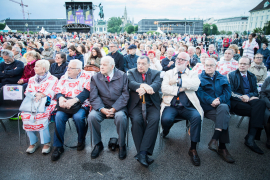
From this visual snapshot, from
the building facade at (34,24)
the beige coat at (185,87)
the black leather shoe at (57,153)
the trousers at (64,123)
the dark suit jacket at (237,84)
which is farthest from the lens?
the building facade at (34,24)

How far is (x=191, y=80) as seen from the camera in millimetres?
2961

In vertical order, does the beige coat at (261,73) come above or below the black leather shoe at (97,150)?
above

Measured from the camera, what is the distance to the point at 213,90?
317cm

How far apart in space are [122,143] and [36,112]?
1558 mm

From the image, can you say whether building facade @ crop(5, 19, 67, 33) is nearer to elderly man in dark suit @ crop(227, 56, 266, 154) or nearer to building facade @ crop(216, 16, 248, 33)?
elderly man in dark suit @ crop(227, 56, 266, 154)

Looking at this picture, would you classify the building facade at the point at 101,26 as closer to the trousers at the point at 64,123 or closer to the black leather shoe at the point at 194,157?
the trousers at the point at 64,123

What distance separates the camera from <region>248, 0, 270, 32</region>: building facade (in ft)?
209

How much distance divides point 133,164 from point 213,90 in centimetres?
195

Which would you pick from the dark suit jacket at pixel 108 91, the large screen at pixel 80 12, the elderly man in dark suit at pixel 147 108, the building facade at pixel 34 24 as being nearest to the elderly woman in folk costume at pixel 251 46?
the elderly man in dark suit at pixel 147 108

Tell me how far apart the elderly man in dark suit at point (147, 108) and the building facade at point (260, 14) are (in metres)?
80.6

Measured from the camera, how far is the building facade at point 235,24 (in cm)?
9344

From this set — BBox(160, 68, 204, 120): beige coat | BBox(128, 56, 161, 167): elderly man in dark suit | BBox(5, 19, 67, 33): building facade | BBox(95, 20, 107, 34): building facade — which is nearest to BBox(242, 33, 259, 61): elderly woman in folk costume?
BBox(160, 68, 204, 120): beige coat

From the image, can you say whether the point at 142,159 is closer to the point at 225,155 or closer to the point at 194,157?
the point at 194,157

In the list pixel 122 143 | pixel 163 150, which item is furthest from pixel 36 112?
pixel 163 150
